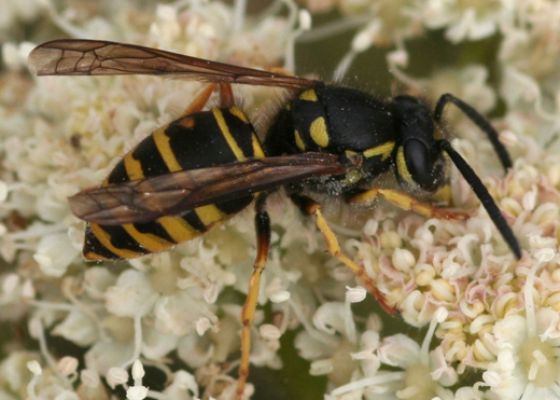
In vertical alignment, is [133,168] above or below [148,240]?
above

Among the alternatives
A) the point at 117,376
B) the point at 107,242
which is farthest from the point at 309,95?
the point at 117,376

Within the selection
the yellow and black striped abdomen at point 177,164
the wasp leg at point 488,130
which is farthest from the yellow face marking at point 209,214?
the wasp leg at point 488,130

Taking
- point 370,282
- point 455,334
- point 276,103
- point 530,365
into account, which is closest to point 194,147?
point 276,103

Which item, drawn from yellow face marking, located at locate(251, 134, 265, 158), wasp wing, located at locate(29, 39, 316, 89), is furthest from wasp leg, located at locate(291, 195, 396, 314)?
wasp wing, located at locate(29, 39, 316, 89)

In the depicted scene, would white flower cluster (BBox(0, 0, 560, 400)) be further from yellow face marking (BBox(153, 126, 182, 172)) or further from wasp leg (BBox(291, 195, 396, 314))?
yellow face marking (BBox(153, 126, 182, 172))

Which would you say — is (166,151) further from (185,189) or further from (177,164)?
(185,189)
